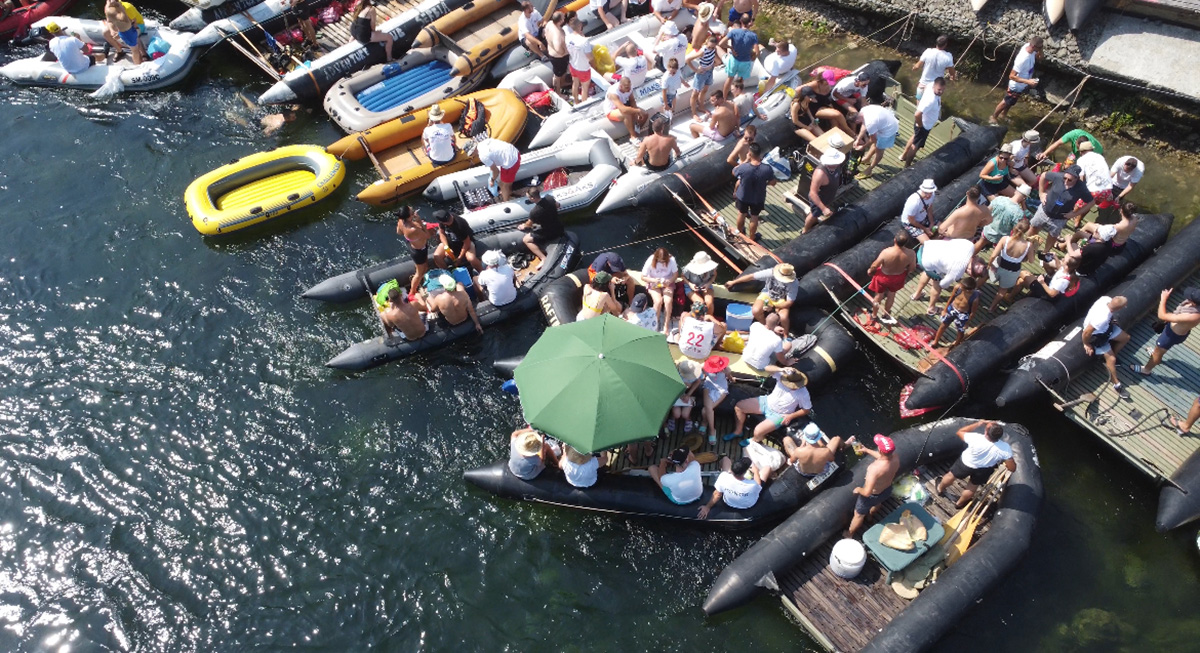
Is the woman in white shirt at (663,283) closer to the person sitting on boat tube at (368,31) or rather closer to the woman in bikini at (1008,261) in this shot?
the woman in bikini at (1008,261)

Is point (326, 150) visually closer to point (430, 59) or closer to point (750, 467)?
point (430, 59)

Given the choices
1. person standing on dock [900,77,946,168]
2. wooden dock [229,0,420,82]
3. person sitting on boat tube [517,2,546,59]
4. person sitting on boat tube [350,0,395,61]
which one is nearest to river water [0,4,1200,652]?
person standing on dock [900,77,946,168]

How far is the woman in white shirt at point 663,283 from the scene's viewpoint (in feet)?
37.6

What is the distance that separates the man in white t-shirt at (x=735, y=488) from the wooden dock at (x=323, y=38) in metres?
12.7

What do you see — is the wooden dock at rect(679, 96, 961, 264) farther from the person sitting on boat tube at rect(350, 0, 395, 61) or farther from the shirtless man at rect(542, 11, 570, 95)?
the person sitting on boat tube at rect(350, 0, 395, 61)

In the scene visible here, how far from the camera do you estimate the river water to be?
9.41m

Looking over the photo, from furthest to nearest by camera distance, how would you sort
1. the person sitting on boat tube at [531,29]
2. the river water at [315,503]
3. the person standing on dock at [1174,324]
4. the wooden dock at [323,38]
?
the wooden dock at [323,38], the person sitting on boat tube at [531,29], the person standing on dock at [1174,324], the river water at [315,503]

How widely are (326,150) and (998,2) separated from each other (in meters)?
13.3

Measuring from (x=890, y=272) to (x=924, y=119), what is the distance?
12.2 feet

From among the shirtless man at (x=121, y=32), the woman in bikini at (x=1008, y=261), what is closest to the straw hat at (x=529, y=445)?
the woman in bikini at (x=1008, y=261)

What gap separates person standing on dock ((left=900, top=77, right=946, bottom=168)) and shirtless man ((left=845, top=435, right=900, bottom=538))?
21.3 ft

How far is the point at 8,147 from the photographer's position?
→ 15.7 m

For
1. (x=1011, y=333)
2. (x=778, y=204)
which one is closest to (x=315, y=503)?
(x=778, y=204)

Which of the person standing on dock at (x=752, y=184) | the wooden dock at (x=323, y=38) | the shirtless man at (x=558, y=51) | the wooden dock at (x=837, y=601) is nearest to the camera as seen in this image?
the wooden dock at (x=837, y=601)
